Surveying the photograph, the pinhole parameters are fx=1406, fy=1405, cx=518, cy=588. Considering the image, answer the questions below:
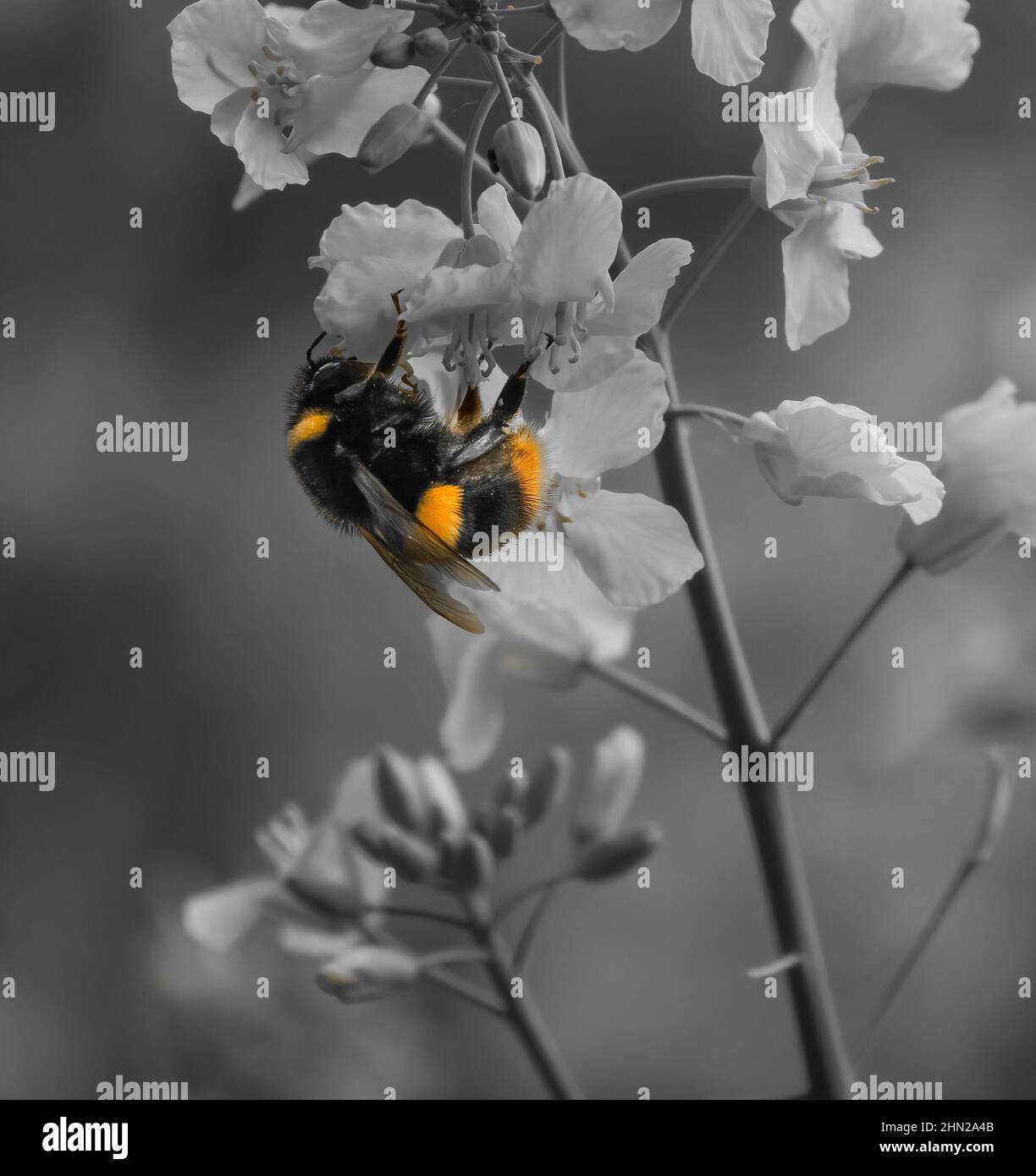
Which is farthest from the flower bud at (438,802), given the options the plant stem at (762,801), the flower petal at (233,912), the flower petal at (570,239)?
the flower petal at (570,239)

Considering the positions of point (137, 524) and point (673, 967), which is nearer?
point (673, 967)

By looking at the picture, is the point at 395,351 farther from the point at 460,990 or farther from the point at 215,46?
the point at 460,990

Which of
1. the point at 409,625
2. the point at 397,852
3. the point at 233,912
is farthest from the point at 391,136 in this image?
the point at 409,625

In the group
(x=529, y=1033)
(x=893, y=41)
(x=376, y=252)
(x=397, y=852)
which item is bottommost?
(x=529, y=1033)

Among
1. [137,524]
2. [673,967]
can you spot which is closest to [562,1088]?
[673,967]

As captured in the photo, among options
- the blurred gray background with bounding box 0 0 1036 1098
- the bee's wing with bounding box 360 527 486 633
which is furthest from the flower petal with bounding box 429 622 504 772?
the blurred gray background with bounding box 0 0 1036 1098

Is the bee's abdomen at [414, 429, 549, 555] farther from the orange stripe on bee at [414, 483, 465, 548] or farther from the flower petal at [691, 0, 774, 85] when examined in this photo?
the flower petal at [691, 0, 774, 85]
